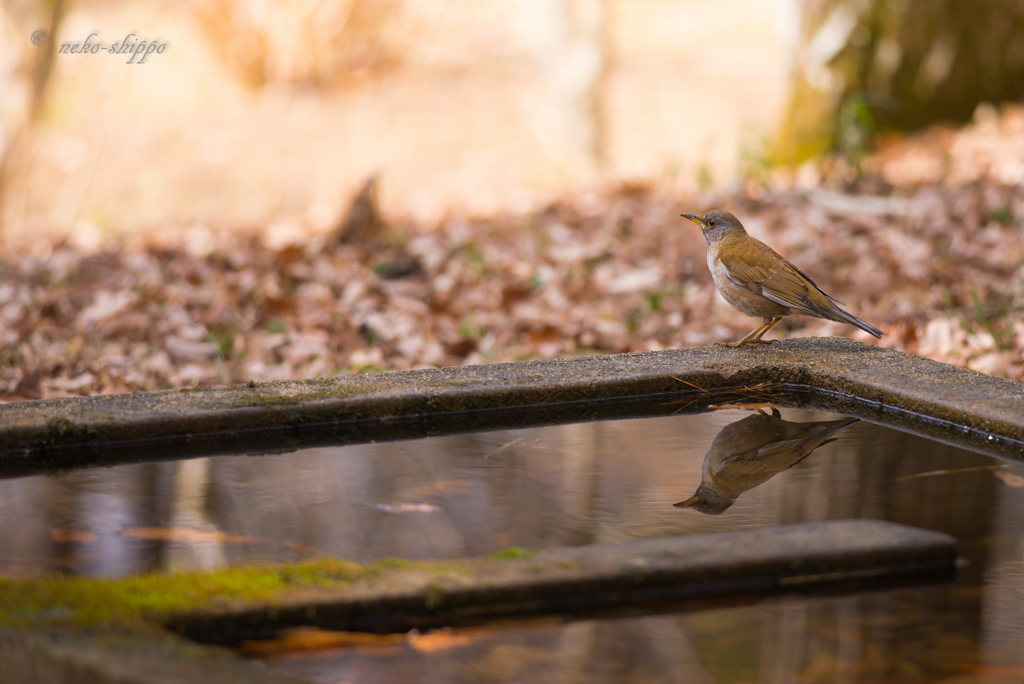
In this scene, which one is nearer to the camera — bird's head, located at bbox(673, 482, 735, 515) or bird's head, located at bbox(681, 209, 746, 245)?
bird's head, located at bbox(673, 482, 735, 515)

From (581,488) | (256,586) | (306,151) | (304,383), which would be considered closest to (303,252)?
(304,383)

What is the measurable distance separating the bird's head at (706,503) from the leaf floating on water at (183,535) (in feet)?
2.78

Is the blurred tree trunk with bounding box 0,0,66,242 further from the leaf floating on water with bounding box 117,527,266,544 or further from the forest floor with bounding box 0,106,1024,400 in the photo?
the leaf floating on water with bounding box 117,527,266,544

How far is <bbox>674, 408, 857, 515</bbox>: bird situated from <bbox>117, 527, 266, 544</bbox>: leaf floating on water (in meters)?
0.88

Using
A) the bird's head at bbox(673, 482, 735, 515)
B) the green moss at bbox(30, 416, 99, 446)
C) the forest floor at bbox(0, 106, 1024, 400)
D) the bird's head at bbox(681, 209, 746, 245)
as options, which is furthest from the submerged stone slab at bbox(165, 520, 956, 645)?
the forest floor at bbox(0, 106, 1024, 400)

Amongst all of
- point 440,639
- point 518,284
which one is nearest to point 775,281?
point 440,639

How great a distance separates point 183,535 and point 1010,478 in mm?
1667

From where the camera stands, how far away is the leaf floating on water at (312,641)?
1.51m

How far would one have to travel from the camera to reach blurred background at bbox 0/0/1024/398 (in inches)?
181

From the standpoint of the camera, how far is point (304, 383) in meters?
2.60

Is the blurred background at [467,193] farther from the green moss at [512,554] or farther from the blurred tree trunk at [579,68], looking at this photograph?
the green moss at [512,554]

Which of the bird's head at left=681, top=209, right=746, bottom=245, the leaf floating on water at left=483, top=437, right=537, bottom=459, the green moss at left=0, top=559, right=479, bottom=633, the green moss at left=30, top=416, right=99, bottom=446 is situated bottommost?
the green moss at left=0, top=559, right=479, bottom=633

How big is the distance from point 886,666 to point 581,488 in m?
0.81

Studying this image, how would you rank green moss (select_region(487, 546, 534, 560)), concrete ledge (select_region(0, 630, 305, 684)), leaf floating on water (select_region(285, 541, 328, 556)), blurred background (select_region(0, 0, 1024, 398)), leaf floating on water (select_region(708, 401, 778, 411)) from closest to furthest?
concrete ledge (select_region(0, 630, 305, 684))
green moss (select_region(487, 546, 534, 560))
leaf floating on water (select_region(285, 541, 328, 556))
leaf floating on water (select_region(708, 401, 778, 411))
blurred background (select_region(0, 0, 1024, 398))
